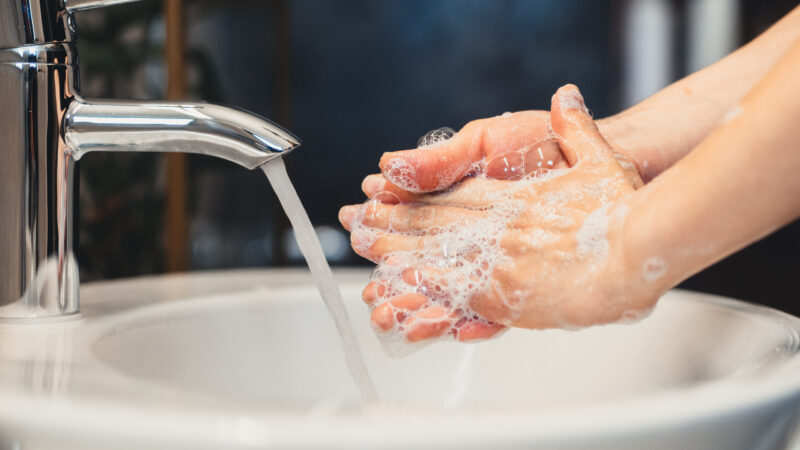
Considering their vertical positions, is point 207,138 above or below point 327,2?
below

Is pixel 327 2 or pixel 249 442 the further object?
pixel 327 2

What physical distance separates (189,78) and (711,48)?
1.49 meters

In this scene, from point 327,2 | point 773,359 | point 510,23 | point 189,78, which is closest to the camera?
point 773,359

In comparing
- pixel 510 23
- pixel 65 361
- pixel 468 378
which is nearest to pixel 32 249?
pixel 65 361

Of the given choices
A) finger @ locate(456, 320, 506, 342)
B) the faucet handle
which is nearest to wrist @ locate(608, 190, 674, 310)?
finger @ locate(456, 320, 506, 342)

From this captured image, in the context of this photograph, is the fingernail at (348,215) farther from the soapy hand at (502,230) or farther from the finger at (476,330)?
the finger at (476,330)

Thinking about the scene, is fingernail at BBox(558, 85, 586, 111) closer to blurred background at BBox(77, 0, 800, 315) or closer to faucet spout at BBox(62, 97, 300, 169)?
faucet spout at BBox(62, 97, 300, 169)

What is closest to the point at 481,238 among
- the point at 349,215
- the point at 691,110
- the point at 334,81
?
the point at 349,215

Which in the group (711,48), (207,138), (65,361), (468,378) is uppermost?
(711,48)

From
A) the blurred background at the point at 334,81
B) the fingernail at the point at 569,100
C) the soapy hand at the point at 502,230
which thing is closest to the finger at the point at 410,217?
the soapy hand at the point at 502,230

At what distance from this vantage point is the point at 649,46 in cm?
232

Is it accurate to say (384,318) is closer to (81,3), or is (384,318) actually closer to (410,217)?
(410,217)

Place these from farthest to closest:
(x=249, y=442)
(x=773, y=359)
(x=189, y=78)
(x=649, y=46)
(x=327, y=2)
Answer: (x=327, y=2) < (x=649, y=46) < (x=189, y=78) < (x=773, y=359) < (x=249, y=442)

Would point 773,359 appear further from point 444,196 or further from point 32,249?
point 32,249
